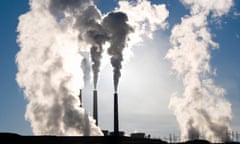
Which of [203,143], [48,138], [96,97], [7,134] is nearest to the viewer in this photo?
[7,134]

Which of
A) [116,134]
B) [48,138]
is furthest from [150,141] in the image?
[48,138]

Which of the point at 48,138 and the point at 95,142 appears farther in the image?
the point at 95,142

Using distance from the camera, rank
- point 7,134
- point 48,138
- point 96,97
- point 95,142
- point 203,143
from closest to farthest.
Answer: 1. point 7,134
2. point 48,138
3. point 95,142
4. point 203,143
5. point 96,97

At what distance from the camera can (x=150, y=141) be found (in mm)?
56625

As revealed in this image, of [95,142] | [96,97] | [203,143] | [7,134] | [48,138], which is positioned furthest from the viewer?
[96,97]

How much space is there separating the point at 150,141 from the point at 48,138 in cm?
1670

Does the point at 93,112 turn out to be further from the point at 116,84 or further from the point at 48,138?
the point at 48,138

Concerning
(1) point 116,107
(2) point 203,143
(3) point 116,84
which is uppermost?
(3) point 116,84

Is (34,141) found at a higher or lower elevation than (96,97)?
lower

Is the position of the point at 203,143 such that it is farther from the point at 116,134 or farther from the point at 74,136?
the point at 74,136

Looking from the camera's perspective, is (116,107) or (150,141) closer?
(116,107)

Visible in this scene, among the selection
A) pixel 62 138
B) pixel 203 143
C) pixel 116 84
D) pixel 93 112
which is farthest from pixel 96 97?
pixel 203 143

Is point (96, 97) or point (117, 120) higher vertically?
point (96, 97)

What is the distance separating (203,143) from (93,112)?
18.0 meters
